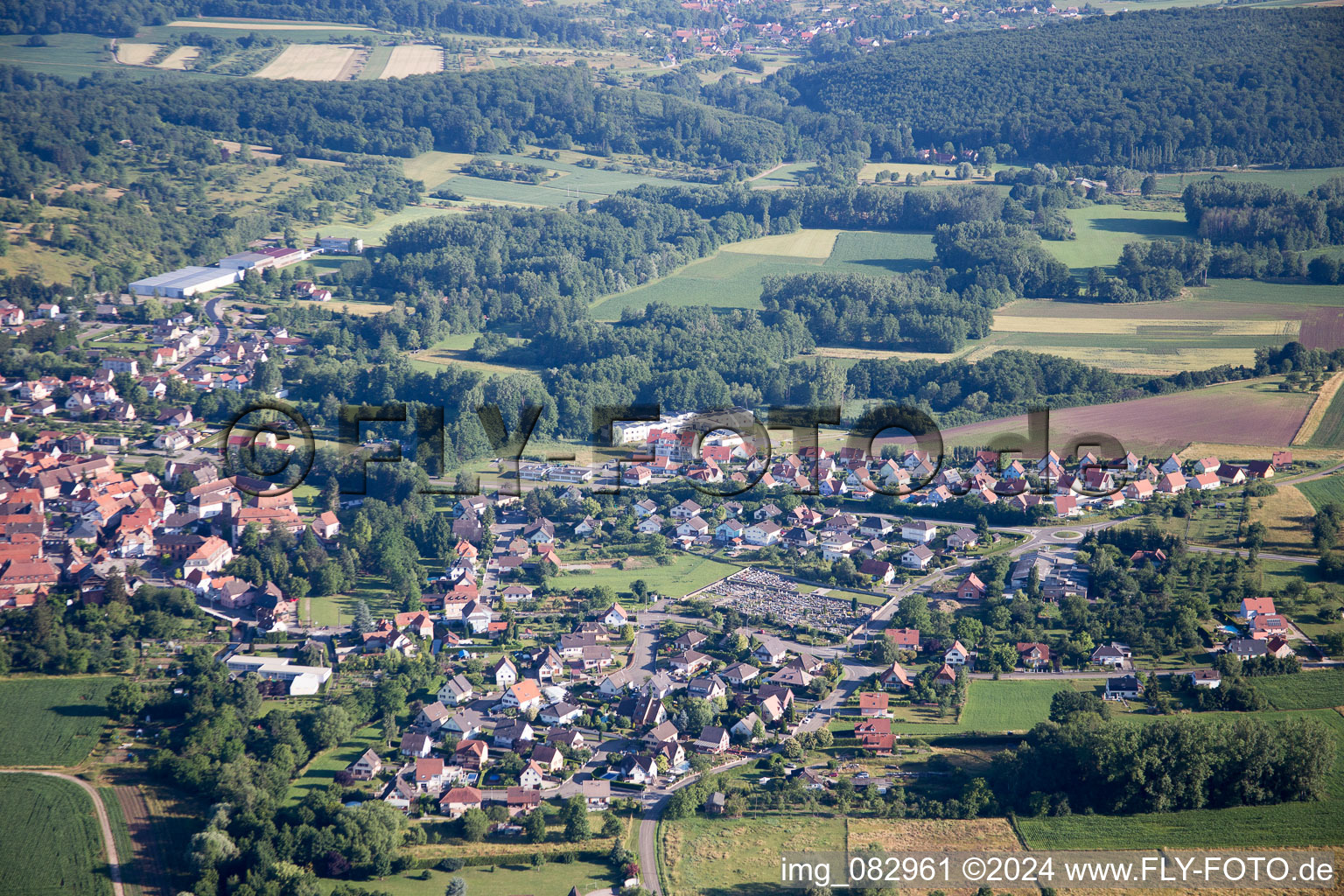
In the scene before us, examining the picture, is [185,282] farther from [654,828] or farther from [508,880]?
[508,880]

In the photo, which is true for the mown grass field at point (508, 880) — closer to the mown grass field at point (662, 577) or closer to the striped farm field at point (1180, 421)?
the mown grass field at point (662, 577)

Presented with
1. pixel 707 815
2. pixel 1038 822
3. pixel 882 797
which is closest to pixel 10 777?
pixel 707 815

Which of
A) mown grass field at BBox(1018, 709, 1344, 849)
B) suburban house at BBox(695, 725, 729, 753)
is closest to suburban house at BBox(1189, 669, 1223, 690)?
mown grass field at BBox(1018, 709, 1344, 849)

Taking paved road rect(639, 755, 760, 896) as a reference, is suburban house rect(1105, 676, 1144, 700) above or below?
above

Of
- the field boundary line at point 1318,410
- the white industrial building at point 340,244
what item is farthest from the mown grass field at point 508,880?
the white industrial building at point 340,244

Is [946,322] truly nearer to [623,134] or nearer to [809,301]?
[809,301]

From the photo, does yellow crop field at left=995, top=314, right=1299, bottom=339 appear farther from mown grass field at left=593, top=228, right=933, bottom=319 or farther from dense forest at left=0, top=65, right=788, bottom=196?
dense forest at left=0, top=65, right=788, bottom=196
